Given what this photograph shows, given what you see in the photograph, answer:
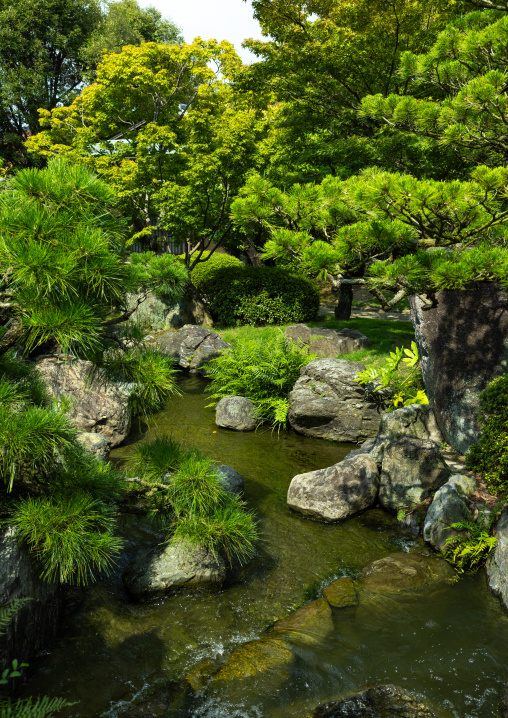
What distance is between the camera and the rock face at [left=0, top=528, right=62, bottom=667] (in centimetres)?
338

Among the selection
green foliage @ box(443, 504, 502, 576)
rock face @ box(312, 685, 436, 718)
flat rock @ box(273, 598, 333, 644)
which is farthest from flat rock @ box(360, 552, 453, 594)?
rock face @ box(312, 685, 436, 718)

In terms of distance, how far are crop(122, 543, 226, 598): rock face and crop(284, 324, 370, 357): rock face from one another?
23.1ft

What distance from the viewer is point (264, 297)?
16.0 metres

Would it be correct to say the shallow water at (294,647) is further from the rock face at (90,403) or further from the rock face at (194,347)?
the rock face at (194,347)

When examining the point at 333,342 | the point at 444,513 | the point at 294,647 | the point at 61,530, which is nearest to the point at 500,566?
the point at 444,513

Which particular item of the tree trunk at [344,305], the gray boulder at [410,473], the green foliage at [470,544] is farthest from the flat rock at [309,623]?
the tree trunk at [344,305]

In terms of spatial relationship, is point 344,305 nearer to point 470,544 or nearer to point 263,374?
point 263,374

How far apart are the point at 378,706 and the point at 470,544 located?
229 centimetres

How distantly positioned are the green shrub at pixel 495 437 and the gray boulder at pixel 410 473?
1.82 ft

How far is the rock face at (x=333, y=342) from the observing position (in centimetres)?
1162

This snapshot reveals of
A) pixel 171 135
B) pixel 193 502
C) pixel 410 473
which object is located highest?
pixel 171 135

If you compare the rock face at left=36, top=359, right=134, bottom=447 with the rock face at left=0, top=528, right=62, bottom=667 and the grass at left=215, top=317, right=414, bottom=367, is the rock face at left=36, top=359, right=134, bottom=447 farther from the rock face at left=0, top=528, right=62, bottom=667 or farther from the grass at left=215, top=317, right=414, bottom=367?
the rock face at left=0, top=528, right=62, bottom=667

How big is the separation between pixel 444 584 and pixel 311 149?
1041cm

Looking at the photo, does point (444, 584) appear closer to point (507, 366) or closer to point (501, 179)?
point (507, 366)
